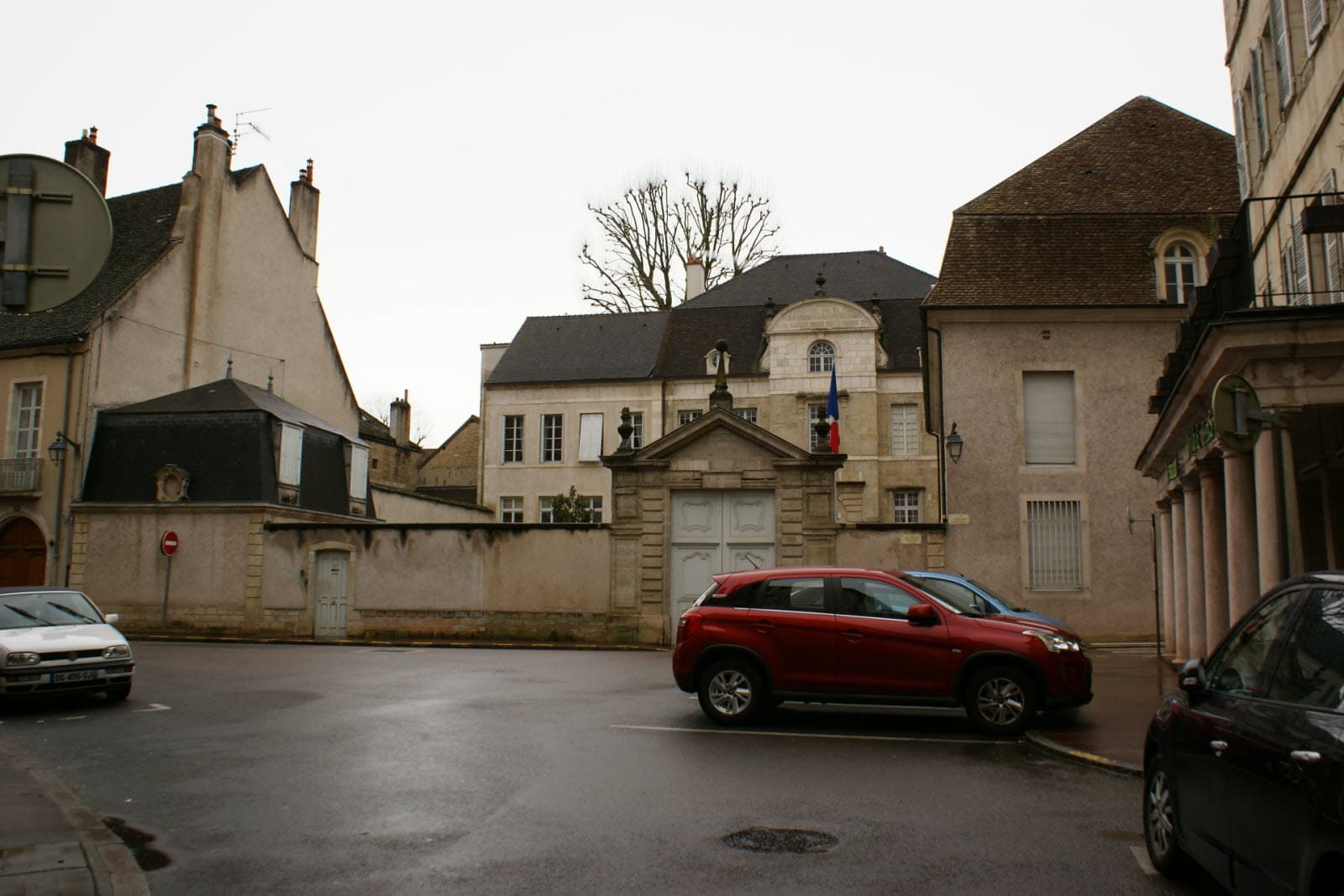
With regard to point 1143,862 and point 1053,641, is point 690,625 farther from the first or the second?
point 1143,862

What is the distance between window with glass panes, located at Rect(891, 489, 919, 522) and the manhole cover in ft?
107

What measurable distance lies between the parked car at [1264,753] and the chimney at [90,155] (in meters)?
37.8

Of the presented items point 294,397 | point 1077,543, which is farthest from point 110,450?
point 1077,543

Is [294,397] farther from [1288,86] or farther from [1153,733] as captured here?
[1153,733]

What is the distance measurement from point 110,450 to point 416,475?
24636mm

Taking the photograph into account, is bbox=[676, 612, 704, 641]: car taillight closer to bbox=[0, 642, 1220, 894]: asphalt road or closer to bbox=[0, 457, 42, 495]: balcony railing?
bbox=[0, 642, 1220, 894]: asphalt road

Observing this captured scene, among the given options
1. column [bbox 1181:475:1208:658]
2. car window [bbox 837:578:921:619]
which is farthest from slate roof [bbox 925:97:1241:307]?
car window [bbox 837:578:921:619]

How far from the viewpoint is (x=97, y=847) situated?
22.7 feet

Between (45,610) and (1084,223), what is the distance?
21.4 m

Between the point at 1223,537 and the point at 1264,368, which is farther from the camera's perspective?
the point at 1223,537

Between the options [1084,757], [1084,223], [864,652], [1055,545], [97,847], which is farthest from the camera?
[1084,223]

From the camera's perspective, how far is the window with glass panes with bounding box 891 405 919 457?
39.8m

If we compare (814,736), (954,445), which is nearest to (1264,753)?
(814,736)

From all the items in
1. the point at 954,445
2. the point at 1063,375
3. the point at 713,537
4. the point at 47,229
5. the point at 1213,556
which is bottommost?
the point at 1213,556
